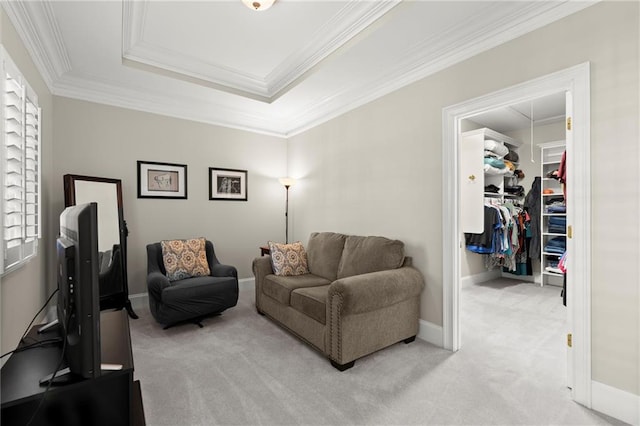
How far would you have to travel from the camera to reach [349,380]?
2.18 meters

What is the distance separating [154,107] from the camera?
12.6ft

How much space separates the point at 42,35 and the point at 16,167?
4.26 feet

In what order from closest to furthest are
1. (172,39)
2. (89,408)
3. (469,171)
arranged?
(89,408) < (172,39) < (469,171)

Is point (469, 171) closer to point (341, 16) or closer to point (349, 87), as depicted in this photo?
point (349, 87)

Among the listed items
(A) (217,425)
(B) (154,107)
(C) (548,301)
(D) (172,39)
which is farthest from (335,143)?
(C) (548,301)

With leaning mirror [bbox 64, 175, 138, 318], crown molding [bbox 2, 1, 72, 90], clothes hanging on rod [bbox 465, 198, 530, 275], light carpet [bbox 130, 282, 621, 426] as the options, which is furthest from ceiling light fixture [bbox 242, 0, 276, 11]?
clothes hanging on rod [bbox 465, 198, 530, 275]

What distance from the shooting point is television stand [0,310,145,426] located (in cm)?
97

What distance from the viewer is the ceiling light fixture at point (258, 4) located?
7.27 ft

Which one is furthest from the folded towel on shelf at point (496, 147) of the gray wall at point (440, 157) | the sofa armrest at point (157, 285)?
the sofa armrest at point (157, 285)

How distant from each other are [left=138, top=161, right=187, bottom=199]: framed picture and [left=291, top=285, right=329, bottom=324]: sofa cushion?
7.39 feet

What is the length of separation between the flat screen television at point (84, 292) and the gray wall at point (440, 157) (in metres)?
2.49

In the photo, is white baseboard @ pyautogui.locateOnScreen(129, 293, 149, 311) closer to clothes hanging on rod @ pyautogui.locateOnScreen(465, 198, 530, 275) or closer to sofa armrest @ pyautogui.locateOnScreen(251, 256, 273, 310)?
sofa armrest @ pyautogui.locateOnScreen(251, 256, 273, 310)

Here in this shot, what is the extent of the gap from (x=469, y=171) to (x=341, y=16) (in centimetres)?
306

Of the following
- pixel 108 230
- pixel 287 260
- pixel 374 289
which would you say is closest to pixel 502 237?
pixel 374 289
